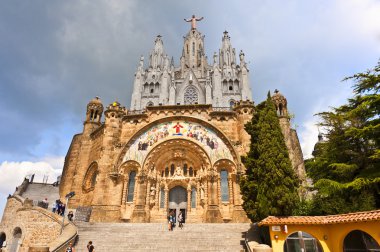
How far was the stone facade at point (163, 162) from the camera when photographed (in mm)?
19844

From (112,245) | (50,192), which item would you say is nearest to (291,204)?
(112,245)

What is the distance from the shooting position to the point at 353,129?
44.6 ft

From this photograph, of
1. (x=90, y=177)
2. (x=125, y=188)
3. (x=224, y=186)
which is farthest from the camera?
(x=90, y=177)

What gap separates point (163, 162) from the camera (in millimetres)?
22203

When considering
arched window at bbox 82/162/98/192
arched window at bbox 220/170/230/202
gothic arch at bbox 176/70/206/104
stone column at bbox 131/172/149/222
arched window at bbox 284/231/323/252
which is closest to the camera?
arched window at bbox 284/231/323/252

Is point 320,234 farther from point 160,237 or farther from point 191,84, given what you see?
point 191,84

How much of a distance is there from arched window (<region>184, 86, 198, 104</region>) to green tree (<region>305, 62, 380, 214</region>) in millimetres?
39866

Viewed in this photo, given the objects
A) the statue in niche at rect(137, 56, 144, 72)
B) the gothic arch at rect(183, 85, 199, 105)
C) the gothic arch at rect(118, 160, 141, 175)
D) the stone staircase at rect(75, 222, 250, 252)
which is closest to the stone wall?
the stone staircase at rect(75, 222, 250, 252)

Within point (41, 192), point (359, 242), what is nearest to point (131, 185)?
point (41, 192)

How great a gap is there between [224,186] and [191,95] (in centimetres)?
3727

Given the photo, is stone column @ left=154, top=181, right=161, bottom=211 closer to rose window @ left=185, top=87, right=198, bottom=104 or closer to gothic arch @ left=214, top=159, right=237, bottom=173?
gothic arch @ left=214, top=159, right=237, bottom=173

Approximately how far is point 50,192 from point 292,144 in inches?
989

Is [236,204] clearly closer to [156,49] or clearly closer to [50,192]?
[50,192]

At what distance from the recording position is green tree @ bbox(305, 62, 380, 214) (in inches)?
503
